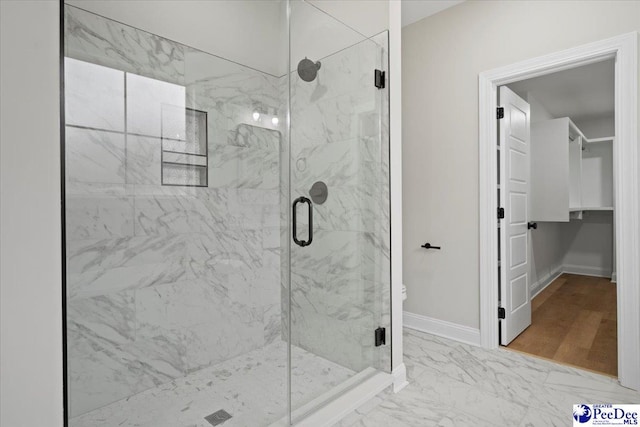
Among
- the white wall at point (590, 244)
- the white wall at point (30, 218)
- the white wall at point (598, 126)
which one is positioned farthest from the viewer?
the white wall at point (598, 126)

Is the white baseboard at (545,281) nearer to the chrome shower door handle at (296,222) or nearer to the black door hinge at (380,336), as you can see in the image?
the black door hinge at (380,336)

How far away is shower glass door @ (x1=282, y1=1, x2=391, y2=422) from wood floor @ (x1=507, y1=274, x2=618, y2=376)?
1.44 meters

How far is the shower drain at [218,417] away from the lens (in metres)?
1.64

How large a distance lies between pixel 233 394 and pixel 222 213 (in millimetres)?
1053

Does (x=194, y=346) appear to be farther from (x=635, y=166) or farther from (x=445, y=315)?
(x=635, y=166)

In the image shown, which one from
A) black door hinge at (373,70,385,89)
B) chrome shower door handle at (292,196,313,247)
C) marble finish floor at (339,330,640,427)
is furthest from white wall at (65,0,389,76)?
marble finish floor at (339,330,640,427)

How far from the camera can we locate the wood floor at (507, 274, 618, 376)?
2.45 m

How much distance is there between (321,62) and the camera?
1922 mm

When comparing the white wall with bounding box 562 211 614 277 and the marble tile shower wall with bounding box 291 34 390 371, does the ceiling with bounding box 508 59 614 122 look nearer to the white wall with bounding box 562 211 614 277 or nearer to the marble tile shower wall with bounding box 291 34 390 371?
the white wall with bounding box 562 211 614 277

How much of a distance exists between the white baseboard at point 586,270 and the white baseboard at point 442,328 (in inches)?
156

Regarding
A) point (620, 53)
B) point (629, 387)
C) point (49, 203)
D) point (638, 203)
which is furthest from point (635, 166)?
point (49, 203)

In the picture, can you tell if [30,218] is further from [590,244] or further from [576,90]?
[590,244]

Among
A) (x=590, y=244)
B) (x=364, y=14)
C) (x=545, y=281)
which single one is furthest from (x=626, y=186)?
(x=590, y=244)

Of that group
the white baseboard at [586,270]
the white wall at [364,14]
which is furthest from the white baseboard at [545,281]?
the white wall at [364,14]
